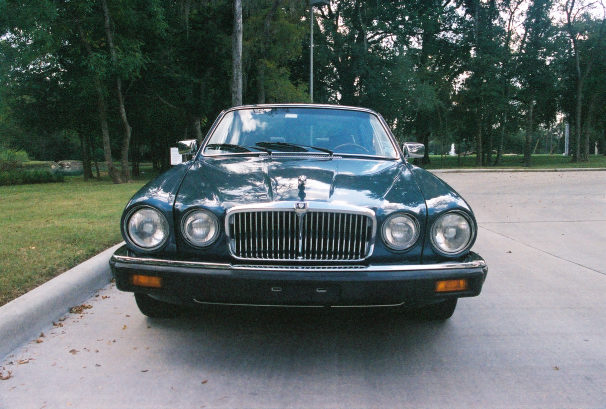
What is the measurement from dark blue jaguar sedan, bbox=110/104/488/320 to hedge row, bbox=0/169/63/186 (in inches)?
925

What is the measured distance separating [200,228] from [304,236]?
2.00ft

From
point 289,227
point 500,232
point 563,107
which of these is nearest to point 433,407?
point 289,227

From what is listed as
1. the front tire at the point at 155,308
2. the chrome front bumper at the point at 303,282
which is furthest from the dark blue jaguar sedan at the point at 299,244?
the front tire at the point at 155,308

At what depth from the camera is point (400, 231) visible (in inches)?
125

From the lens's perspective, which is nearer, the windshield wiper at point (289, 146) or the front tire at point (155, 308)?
the front tire at point (155, 308)

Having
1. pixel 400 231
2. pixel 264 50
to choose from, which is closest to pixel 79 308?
pixel 400 231

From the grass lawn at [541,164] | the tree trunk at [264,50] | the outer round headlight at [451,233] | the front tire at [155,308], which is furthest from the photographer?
the grass lawn at [541,164]

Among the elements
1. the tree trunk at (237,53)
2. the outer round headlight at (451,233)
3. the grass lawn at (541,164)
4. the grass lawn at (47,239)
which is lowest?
the grass lawn at (47,239)

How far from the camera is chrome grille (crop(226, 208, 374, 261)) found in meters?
3.11

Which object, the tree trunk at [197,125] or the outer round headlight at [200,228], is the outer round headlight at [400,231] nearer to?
the outer round headlight at [200,228]

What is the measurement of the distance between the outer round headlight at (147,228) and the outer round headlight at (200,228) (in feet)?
0.43

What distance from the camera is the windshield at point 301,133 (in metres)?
4.50

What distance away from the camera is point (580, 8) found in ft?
113

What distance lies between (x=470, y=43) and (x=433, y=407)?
121 ft
